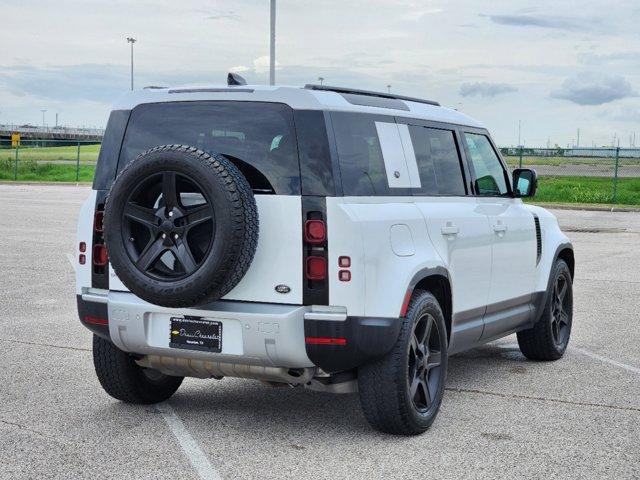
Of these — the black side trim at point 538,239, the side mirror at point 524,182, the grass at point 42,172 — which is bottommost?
the grass at point 42,172

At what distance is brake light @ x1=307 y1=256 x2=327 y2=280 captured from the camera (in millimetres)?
5359

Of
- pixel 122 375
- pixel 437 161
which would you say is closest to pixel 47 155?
pixel 122 375

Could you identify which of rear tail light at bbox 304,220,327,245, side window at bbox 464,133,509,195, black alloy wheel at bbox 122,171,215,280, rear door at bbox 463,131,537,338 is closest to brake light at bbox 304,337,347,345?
rear tail light at bbox 304,220,327,245

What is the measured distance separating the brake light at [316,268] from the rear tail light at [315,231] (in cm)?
9

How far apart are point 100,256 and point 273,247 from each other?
1.14m

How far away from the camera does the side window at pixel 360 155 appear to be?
218 inches

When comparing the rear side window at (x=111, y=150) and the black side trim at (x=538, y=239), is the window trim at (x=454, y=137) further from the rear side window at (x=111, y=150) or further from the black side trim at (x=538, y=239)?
the rear side window at (x=111, y=150)

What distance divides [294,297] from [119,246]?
100cm

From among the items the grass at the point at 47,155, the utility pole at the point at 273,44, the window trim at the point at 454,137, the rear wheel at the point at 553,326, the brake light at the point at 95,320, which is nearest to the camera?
the brake light at the point at 95,320

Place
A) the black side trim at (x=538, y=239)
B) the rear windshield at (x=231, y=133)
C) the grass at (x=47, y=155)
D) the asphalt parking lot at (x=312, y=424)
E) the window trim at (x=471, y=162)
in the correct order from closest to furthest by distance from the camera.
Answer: the asphalt parking lot at (x=312, y=424), the rear windshield at (x=231, y=133), the window trim at (x=471, y=162), the black side trim at (x=538, y=239), the grass at (x=47, y=155)

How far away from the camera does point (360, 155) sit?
5680 millimetres

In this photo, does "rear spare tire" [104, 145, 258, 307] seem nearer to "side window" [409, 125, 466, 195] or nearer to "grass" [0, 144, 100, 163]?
"side window" [409, 125, 466, 195]

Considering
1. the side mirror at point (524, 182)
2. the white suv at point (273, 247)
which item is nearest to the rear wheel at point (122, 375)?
the white suv at point (273, 247)

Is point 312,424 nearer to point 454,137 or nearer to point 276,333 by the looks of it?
point 276,333
